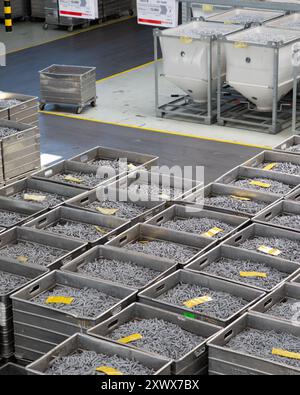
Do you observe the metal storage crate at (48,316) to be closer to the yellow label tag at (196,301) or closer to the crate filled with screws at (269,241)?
the yellow label tag at (196,301)

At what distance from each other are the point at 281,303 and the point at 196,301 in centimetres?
81

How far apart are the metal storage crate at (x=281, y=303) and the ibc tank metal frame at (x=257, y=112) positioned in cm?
750

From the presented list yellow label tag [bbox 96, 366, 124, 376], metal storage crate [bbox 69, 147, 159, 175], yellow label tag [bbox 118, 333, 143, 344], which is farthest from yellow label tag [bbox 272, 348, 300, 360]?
metal storage crate [bbox 69, 147, 159, 175]

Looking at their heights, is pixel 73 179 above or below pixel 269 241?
above

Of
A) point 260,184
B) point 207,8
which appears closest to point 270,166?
point 260,184

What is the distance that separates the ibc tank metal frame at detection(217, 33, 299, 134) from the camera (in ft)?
50.6

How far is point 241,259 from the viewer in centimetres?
931

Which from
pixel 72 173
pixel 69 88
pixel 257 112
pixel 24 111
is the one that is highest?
pixel 24 111

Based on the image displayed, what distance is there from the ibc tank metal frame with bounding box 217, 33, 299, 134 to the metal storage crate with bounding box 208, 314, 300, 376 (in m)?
8.10

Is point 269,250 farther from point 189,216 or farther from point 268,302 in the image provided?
point 189,216

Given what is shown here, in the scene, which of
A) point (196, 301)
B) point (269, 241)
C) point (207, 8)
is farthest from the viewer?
point (207, 8)

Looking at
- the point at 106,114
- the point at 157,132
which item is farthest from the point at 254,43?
the point at 106,114

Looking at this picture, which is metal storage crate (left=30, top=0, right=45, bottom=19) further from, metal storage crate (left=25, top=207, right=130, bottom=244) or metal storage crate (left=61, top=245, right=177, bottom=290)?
metal storage crate (left=61, top=245, right=177, bottom=290)

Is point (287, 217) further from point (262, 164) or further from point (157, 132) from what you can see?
point (157, 132)
